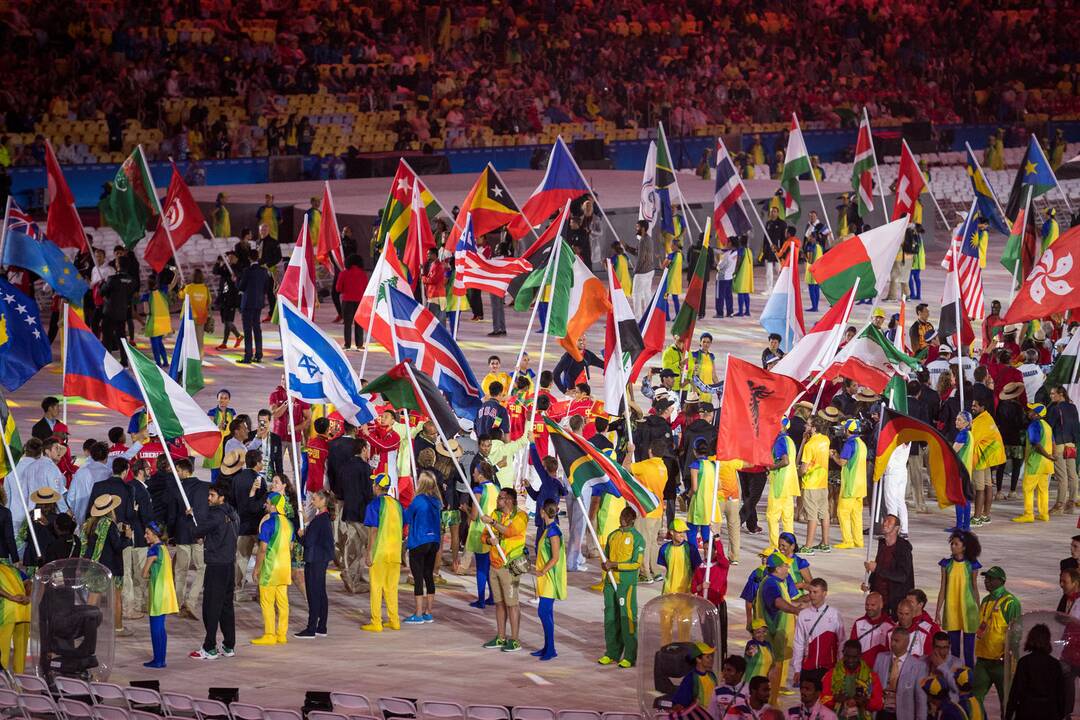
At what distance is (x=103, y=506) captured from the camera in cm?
1570

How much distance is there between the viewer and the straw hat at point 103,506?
15703mm

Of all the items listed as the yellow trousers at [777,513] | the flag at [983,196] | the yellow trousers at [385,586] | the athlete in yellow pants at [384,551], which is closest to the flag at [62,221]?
the athlete in yellow pants at [384,551]

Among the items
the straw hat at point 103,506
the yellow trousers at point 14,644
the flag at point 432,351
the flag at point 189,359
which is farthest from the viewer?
the flag at point 189,359

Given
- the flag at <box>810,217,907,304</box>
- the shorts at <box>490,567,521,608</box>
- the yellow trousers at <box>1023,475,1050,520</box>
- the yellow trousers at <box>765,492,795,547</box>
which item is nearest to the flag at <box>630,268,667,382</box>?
the flag at <box>810,217,907,304</box>

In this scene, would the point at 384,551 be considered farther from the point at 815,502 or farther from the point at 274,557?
the point at 815,502

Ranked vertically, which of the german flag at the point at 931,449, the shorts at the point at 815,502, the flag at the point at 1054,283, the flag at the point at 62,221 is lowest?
the shorts at the point at 815,502

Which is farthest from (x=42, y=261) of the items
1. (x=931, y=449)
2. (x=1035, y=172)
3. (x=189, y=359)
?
(x=1035, y=172)

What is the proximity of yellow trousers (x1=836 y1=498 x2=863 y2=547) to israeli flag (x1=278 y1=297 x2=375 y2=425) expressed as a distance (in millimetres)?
5053

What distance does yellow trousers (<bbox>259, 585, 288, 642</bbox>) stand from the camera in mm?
15805

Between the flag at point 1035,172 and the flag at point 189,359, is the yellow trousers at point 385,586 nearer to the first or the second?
the flag at point 189,359

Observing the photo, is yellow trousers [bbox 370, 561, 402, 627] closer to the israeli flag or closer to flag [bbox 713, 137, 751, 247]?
the israeli flag

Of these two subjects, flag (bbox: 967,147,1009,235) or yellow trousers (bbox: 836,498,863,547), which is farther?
flag (bbox: 967,147,1009,235)

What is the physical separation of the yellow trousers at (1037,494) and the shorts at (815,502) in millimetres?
2864

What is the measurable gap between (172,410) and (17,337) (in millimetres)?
3123
